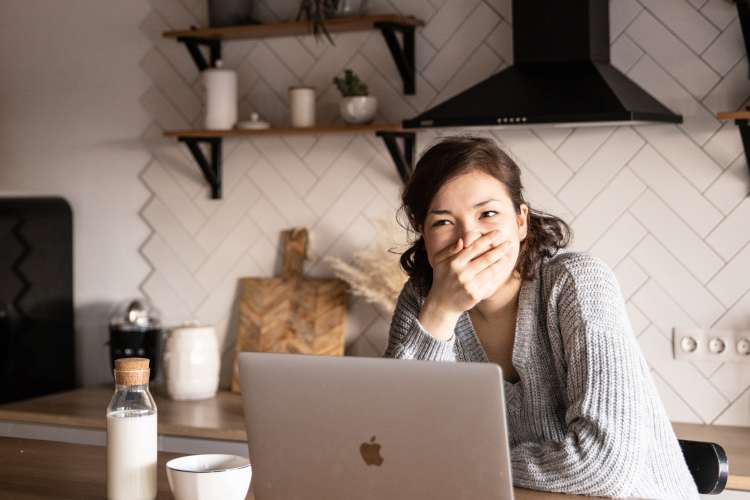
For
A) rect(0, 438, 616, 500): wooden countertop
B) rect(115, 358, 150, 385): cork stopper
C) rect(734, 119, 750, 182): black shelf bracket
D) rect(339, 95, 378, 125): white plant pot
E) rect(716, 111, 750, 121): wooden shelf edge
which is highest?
rect(339, 95, 378, 125): white plant pot

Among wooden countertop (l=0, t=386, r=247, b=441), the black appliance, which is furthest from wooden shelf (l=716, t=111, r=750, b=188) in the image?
the black appliance

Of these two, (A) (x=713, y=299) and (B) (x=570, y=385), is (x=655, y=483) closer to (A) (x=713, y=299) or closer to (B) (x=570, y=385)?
(B) (x=570, y=385)

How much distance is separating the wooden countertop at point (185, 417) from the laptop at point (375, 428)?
1412 mm

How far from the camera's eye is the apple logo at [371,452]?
123 cm

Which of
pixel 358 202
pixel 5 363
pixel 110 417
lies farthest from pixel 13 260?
pixel 110 417

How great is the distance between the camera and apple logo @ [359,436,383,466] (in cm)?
123

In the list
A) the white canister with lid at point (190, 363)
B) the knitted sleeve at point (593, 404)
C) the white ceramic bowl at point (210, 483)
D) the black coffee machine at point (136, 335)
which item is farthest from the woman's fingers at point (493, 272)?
the black coffee machine at point (136, 335)

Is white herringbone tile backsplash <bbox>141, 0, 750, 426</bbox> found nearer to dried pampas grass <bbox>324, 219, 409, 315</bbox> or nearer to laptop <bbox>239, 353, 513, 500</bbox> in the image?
dried pampas grass <bbox>324, 219, 409, 315</bbox>

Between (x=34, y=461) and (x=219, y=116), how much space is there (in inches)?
65.8

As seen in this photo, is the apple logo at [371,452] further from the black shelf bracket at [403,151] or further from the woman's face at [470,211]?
the black shelf bracket at [403,151]

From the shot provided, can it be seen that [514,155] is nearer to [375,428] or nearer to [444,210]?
[444,210]

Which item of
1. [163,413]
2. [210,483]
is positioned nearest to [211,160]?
[163,413]

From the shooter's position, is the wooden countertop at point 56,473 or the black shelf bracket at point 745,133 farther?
the black shelf bracket at point 745,133

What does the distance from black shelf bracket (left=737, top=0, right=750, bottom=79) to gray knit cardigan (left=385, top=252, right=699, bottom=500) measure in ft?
3.69
